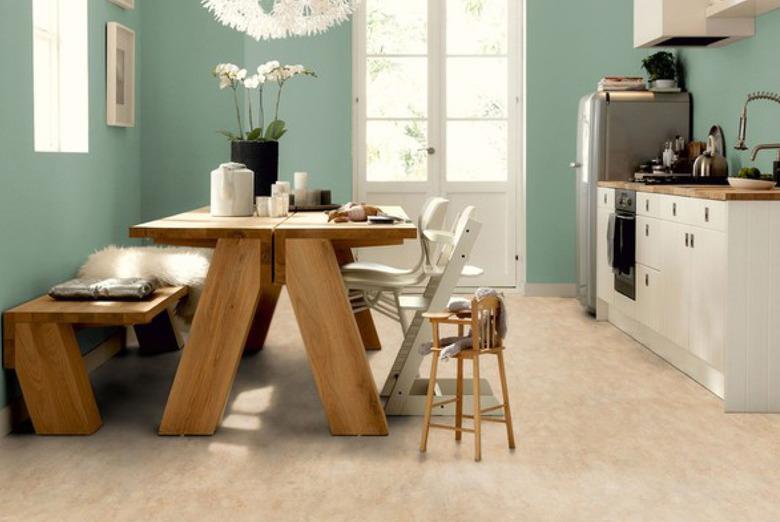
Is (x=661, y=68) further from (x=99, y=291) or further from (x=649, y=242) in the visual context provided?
(x=99, y=291)

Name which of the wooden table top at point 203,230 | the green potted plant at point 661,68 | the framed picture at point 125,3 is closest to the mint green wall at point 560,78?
the green potted plant at point 661,68

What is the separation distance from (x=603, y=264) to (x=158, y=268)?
9.81 feet

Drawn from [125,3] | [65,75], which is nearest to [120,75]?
[125,3]

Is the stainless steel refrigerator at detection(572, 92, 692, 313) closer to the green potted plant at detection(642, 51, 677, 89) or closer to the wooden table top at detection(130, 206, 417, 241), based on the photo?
the green potted plant at detection(642, 51, 677, 89)

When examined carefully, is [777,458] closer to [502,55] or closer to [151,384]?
[151,384]

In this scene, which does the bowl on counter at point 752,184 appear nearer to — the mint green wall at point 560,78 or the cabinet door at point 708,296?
the cabinet door at point 708,296

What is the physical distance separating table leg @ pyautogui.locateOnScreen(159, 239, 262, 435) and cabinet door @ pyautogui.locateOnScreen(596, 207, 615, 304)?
3039 millimetres

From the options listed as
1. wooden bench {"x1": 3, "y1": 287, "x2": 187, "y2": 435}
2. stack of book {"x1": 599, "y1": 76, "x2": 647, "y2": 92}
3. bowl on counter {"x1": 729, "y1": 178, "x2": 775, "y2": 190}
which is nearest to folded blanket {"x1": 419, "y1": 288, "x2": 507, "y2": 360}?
wooden bench {"x1": 3, "y1": 287, "x2": 187, "y2": 435}

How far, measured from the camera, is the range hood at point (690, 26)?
222 inches

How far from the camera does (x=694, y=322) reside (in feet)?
15.6

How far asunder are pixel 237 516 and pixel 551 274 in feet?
17.2

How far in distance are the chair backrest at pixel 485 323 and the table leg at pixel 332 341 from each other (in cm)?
50

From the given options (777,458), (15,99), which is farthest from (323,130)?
(777,458)

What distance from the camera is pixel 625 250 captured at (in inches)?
232
